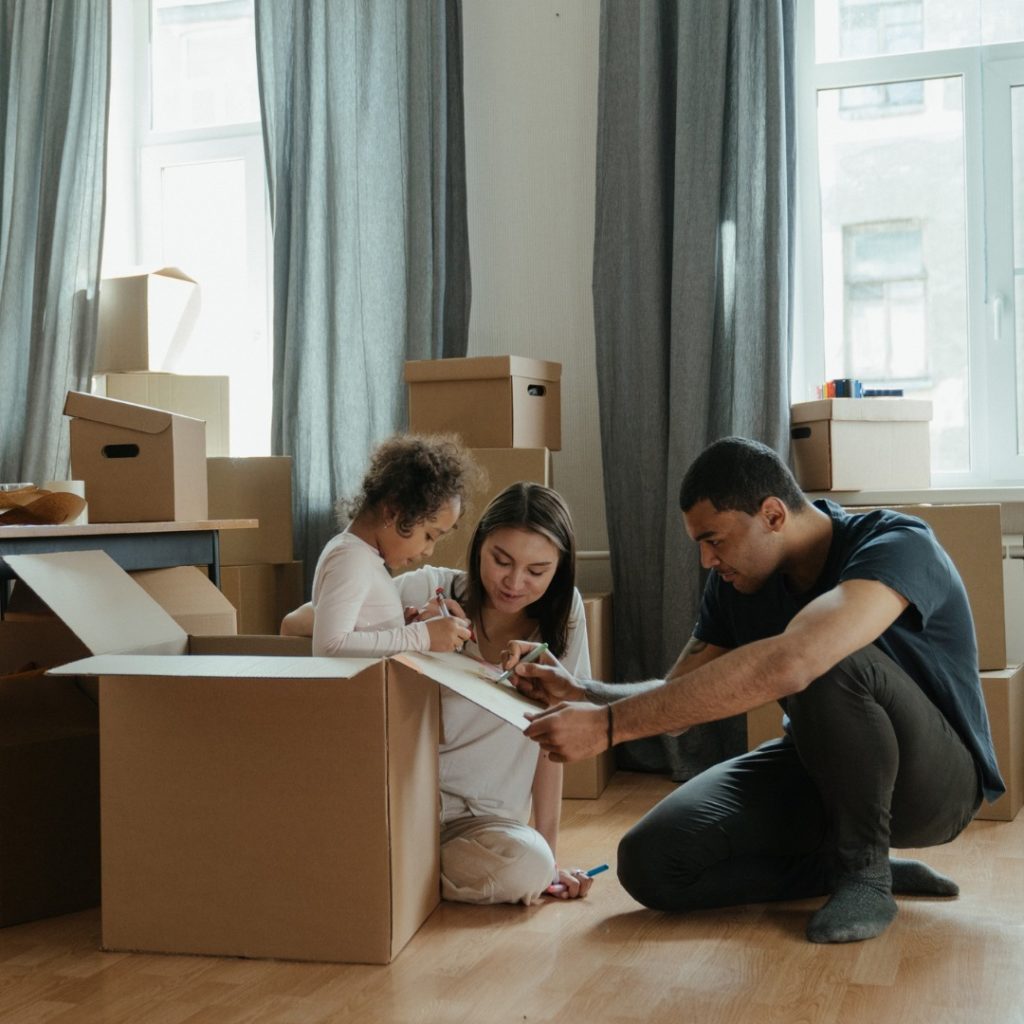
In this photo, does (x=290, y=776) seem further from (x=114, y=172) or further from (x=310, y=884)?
(x=114, y=172)

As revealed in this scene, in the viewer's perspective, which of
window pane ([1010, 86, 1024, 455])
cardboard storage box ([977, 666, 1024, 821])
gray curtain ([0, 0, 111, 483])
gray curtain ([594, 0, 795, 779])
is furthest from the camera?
gray curtain ([0, 0, 111, 483])

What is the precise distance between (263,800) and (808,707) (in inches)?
31.5

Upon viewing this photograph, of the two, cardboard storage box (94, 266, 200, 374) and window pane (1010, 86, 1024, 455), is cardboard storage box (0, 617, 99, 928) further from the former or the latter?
window pane (1010, 86, 1024, 455)

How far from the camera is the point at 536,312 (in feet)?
11.8

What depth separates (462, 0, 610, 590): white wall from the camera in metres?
3.53

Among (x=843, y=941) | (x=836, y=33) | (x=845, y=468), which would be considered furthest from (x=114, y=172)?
(x=843, y=941)

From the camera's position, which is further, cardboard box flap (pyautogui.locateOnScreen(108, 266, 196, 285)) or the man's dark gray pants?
cardboard box flap (pyautogui.locateOnScreen(108, 266, 196, 285))

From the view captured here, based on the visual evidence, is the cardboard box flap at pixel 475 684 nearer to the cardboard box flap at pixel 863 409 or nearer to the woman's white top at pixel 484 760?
the woman's white top at pixel 484 760

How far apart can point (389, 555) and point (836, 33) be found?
2.18 m

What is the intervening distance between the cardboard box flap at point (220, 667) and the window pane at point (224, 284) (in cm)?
229

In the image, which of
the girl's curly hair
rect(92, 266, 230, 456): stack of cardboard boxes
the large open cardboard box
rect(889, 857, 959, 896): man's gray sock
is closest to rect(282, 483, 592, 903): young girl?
the girl's curly hair

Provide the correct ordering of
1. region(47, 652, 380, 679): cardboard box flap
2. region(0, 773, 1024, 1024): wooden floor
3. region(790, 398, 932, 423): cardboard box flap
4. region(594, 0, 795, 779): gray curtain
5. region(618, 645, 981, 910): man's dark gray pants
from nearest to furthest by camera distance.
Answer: region(0, 773, 1024, 1024): wooden floor < region(47, 652, 380, 679): cardboard box flap < region(618, 645, 981, 910): man's dark gray pants < region(790, 398, 932, 423): cardboard box flap < region(594, 0, 795, 779): gray curtain

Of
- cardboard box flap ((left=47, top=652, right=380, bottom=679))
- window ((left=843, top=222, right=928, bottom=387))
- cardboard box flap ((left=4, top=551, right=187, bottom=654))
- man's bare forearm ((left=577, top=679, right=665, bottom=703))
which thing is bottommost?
man's bare forearm ((left=577, top=679, right=665, bottom=703))

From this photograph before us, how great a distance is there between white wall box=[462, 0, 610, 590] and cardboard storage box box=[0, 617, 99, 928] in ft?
5.65
